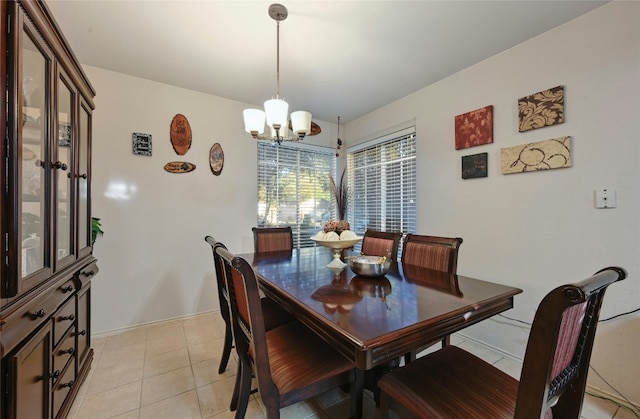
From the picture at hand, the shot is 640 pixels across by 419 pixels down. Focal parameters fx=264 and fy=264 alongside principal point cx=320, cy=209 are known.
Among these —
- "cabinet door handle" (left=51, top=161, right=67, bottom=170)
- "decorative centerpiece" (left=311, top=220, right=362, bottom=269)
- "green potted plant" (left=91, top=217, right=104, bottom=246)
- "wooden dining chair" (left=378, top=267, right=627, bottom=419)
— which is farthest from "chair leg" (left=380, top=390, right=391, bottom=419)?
"green potted plant" (left=91, top=217, right=104, bottom=246)

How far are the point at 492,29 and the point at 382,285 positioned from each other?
205 cm

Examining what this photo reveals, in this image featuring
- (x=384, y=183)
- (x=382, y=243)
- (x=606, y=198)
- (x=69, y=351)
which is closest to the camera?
(x=69, y=351)

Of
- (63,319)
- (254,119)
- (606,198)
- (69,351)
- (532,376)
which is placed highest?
(254,119)

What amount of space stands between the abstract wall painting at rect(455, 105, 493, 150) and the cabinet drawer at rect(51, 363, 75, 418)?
3.30 meters

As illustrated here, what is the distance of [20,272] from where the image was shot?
0.98 meters

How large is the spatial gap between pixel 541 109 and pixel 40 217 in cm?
316

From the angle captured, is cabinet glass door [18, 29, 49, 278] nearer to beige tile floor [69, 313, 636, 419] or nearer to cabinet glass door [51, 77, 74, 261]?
cabinet glass door [51, 77, 74, 261]

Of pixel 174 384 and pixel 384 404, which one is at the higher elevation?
pixel 384 404

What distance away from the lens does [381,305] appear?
1129 mm

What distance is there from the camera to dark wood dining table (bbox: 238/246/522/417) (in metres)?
0.89

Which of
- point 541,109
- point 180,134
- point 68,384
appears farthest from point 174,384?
point 541,109

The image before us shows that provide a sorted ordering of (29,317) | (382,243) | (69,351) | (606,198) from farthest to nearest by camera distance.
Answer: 1. (382,243)
2. (606,198)
3. (69,351)
4. (29,317)

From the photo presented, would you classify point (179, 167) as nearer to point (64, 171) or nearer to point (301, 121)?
point (64, 171)

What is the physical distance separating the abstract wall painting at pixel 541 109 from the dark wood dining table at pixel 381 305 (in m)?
1.43
